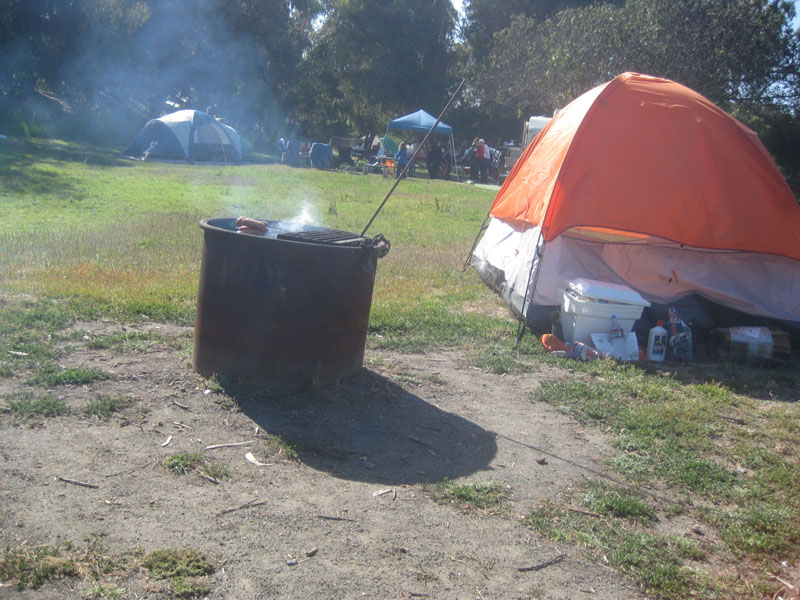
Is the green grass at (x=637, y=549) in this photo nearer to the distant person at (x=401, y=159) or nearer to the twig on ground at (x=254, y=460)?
the twig on ground at (x=254, y=460)

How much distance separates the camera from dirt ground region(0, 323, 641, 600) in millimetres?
2846

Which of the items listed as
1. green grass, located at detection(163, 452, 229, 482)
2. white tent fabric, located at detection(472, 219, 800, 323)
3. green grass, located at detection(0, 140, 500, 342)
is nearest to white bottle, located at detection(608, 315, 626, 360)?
white tent fabric, located at detection(472, 219, 800, 323)

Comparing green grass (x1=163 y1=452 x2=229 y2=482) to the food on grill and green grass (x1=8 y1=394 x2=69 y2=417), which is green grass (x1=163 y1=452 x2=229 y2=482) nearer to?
green grass (x1=8 y1=394 x2=69 y2=417)

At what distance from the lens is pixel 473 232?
13.1m

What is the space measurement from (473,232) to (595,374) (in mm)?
7582

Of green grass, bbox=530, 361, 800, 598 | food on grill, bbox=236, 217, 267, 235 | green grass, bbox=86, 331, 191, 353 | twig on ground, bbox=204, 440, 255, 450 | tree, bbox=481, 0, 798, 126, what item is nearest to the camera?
green grass, bbox=530, 361, 800, 598

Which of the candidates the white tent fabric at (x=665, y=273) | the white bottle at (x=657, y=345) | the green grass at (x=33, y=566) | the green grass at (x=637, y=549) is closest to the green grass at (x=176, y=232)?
the white tent fabric at (x=665, y=273)

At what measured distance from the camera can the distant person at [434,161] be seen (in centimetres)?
2756

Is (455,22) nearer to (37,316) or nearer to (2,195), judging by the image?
(2,195)

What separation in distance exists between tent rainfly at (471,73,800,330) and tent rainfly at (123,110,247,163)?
2031 centimetres

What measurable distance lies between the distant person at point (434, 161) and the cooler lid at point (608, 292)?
2163cm

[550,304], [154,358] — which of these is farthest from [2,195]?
[550,304]

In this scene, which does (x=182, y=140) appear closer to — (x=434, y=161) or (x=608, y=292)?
(x=434, y=161)

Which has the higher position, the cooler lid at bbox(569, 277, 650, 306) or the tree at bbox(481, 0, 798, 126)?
the tree at bbox(481, 0, 798, 126)
